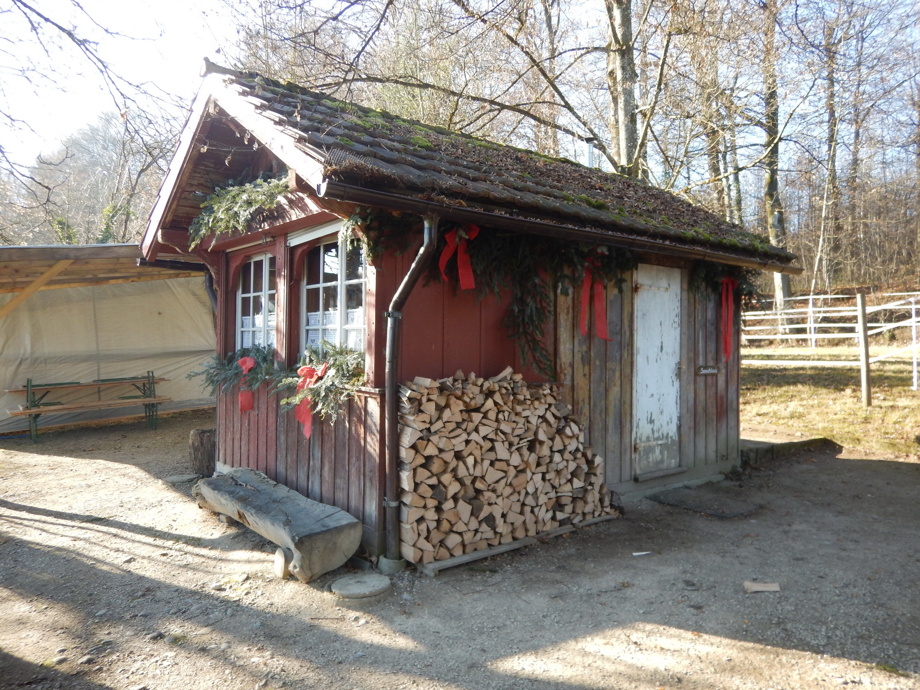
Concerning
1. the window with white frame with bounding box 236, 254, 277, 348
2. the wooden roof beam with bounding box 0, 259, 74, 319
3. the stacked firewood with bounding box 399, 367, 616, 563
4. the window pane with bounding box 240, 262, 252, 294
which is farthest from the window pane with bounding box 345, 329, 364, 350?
the wooden roof beam with bounding box 0, 259, 74, 319

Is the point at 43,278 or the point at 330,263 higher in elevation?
the point at 43,278

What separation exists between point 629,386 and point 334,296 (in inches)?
118

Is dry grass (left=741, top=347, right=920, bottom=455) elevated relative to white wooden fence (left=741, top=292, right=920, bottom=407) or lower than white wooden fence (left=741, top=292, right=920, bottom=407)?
lower

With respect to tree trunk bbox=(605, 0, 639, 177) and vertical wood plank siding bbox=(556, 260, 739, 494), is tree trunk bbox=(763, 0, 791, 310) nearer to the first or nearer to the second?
tree trunk bbox=(605, 0, 639, 177)

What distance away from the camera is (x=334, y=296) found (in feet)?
16.6

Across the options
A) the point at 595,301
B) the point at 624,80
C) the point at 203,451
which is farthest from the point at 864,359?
the point at 203,451

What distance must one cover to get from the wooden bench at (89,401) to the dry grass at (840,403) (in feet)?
35.1

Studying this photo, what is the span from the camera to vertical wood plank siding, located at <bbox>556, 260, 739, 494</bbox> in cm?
545

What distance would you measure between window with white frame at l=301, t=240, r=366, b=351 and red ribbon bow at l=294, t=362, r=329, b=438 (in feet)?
0.86

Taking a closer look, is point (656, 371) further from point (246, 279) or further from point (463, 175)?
point (246, 279)

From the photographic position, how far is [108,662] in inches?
125

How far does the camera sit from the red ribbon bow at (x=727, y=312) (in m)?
6.82

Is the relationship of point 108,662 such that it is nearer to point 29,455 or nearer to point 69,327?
point 29,455

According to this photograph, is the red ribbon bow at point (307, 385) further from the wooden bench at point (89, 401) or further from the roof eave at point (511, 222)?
the wooden bench at point (89, 401)
